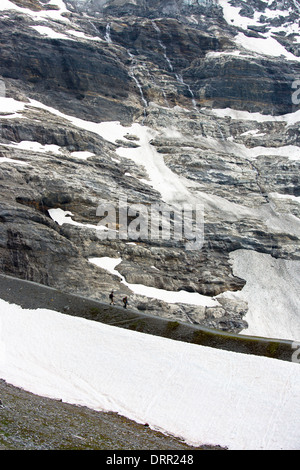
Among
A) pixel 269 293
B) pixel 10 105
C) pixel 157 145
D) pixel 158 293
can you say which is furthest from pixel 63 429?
pixel 157 145

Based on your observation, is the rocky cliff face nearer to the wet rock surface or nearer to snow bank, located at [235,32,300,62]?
snow bank, located at [235,32,300,62]

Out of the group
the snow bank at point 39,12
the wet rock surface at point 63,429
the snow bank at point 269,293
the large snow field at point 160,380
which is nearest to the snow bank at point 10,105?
the snow bank at point 39,12

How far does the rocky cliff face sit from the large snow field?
1169 cm

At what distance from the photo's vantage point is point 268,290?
4250 centimetres

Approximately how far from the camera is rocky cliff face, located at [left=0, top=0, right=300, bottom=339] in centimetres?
3656

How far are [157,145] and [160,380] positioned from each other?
5319cm

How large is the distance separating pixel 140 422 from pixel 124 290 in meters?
19.4

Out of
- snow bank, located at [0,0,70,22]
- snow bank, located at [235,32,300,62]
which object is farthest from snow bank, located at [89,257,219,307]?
snow bank, located at [235,32,300,62]

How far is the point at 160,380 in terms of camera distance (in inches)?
699

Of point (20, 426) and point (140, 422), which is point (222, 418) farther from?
point (20, 426)

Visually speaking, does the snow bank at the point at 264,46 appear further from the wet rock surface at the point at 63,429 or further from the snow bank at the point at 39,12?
the wet rock surface at the point at 63,429

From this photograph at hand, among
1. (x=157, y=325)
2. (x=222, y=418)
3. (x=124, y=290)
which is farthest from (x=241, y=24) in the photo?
(x=222, y=418)

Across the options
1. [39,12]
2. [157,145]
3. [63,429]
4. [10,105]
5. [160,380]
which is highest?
[39,12]

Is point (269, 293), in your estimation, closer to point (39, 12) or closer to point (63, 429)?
point (63, 429)
